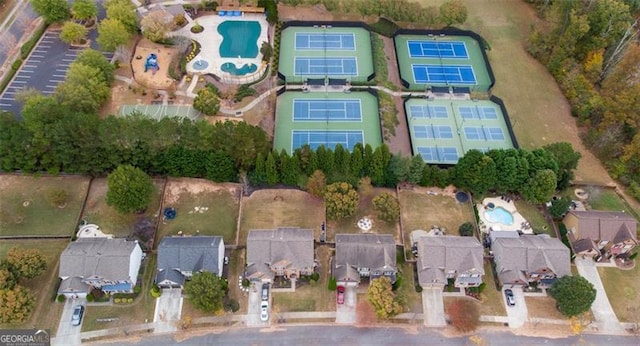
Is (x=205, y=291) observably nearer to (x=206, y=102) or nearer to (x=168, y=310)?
(x=168, y=310)

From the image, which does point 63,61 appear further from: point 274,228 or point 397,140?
point 397,140

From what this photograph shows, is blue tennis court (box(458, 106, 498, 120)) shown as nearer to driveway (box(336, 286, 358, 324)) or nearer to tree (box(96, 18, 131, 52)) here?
driveway (box(336, 286, 358, 324))

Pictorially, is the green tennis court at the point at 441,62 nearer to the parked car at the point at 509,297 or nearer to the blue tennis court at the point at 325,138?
the blue tennis court at the point at 325,138

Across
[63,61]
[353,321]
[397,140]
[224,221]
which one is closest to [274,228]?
[224,221]

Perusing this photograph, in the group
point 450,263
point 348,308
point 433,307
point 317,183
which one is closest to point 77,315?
point 348,308

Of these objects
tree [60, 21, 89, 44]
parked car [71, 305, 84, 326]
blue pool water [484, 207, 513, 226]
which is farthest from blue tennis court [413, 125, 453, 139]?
tree [60, 21, 89, 44]

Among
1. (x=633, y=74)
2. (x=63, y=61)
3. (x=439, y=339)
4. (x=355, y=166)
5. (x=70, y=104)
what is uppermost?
(x=63, y=61)
